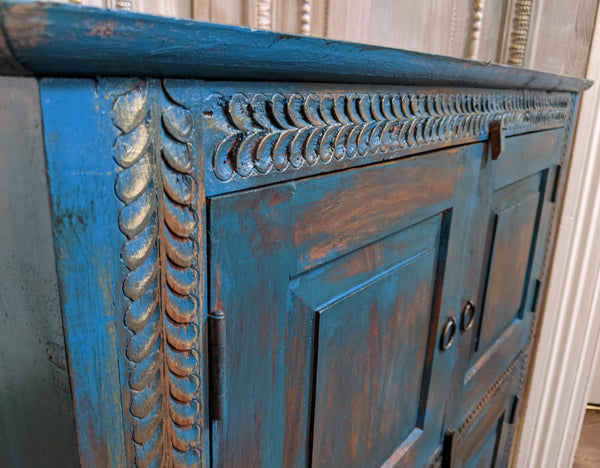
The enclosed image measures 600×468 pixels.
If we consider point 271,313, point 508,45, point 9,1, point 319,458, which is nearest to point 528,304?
point 508,45

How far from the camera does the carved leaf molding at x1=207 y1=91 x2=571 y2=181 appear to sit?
0.92ft

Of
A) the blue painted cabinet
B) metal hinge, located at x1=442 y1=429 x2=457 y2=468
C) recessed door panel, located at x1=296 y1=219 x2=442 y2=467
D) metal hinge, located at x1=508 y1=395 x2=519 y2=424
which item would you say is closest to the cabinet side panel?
the blue painted cabinet

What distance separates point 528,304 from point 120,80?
1049 millimetres

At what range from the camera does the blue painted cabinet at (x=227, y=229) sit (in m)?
0.21

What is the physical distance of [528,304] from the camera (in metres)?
1.06

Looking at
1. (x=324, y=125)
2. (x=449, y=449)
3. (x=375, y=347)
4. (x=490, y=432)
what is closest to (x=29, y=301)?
(x=324, y=125)

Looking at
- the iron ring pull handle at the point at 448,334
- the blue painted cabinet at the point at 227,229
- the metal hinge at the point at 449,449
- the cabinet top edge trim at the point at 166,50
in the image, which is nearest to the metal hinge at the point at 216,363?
the blue painted cabinet at the point at 227,229

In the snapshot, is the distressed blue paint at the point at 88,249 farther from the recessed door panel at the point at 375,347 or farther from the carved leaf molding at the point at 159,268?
the recessed door panel at the point at 375,347

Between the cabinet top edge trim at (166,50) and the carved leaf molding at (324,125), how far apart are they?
2 cm

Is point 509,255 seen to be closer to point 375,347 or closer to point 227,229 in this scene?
point 375,347

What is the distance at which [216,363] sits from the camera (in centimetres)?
30

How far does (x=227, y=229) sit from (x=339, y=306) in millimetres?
164

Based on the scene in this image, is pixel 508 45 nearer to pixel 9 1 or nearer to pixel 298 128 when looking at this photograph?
pixel 298 128

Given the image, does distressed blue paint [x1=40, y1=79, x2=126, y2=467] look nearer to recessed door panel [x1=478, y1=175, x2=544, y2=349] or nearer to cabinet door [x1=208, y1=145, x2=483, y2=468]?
cabinet door [x1=208, y1=145, x2=483, y2=468]
